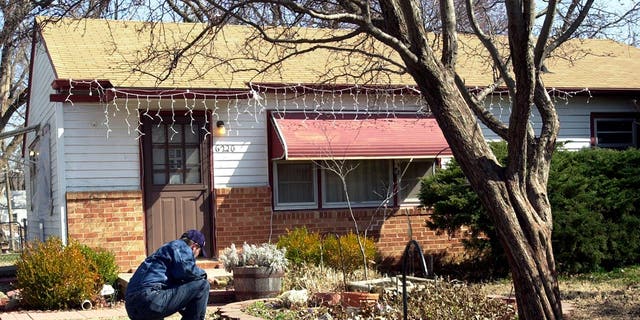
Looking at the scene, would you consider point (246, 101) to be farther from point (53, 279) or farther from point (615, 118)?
point (615, 118)

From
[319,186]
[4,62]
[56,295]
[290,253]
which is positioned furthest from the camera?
[4,62]

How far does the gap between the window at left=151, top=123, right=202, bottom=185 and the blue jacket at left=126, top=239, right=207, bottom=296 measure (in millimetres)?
6734

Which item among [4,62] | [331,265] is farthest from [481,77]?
[4,62]

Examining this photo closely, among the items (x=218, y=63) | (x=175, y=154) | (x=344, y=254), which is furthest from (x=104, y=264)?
(x=218, y=63)

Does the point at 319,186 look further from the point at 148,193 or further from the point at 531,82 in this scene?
the point at 531,82

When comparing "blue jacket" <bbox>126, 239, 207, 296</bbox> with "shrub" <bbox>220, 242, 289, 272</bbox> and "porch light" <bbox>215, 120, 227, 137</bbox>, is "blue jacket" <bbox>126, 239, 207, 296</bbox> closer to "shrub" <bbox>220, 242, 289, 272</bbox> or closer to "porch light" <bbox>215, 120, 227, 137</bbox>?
"shrub" <bbox>220, 242, 289, 272</bbox>

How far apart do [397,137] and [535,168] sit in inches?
316

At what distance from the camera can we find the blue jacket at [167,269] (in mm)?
7609

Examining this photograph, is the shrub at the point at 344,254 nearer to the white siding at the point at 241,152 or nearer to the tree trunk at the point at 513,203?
the white siding at the point at 241,152

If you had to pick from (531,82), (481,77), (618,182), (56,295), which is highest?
(481,77)

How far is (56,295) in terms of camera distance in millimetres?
11586

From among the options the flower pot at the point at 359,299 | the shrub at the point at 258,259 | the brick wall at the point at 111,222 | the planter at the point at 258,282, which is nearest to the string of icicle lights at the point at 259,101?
the brick wall at the point at 111,222

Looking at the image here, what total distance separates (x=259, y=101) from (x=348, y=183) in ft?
7.59

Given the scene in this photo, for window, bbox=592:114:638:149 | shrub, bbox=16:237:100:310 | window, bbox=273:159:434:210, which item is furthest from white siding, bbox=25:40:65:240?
window, bbox=592:114:638:149
